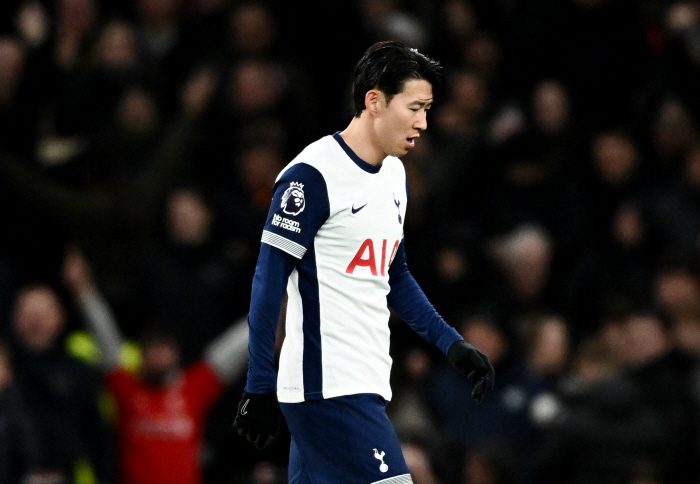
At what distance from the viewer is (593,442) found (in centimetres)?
736

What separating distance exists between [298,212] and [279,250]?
0.49 feet

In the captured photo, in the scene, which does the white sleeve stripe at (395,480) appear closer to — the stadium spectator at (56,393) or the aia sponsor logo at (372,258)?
the aia sponsor logo at (372,258)

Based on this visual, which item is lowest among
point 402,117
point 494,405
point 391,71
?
point 494,405

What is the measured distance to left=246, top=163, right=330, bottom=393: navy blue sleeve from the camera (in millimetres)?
4277

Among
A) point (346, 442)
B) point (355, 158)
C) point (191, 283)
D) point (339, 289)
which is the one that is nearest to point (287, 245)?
point (339, 289)

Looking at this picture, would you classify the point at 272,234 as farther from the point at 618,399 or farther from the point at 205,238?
the point at 205,238

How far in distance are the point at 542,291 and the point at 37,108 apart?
3.75 meters

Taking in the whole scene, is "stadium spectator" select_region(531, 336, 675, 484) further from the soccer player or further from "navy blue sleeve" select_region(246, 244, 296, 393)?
"navy blue sleeve" select_region(246, 244, 296, 393)

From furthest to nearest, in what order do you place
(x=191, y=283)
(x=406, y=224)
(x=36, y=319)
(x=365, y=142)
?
(x=406, y=224) < (x=191, y=283) < (x=36, y=319) < (x=365, y=142)

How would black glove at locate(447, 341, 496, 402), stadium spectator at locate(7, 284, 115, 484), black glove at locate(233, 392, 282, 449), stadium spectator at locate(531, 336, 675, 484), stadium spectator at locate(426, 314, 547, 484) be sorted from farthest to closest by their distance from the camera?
stadium spectator at locate(426, 314, 547, 484) < stadium spectator at locate(7, 284, 115, 484) < stadium spectator at locate(531, 336, 675, 484) < black glove at locate(447, 341, 496, 402) < black glove at locate(233, 392, 282, 449)

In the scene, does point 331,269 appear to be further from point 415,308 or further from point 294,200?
point 415,308

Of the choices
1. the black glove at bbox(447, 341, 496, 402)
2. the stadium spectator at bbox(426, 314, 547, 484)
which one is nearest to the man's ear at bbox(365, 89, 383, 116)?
the black glove at bbox(447, 341, 496, 402)

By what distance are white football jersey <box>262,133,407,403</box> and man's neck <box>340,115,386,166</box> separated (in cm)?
3

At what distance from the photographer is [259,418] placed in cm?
420
